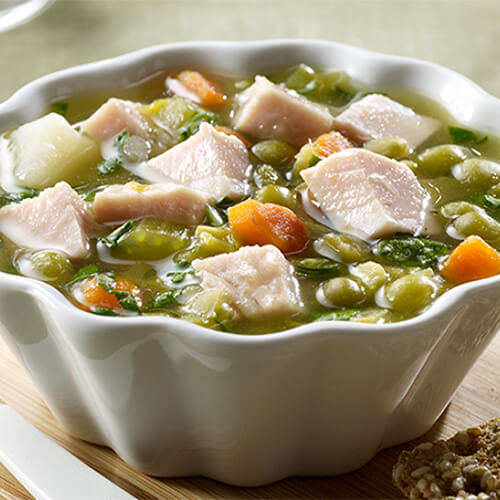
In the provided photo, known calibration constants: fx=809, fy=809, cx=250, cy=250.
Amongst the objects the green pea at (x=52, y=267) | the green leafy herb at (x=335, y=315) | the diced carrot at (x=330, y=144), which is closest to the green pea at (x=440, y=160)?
the diced carrot at (x=330, y=144)

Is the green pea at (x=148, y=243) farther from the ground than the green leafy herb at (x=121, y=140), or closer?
closer

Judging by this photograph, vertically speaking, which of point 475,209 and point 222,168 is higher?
point 222,168

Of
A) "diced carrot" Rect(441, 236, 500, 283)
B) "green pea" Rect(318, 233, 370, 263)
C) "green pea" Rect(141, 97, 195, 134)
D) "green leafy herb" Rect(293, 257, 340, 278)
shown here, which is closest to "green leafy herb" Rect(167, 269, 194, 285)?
"green leafy herb" Rect(293, 257, 340, 278)

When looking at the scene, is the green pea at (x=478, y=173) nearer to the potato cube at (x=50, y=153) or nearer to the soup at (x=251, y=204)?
the soup at (x=251, y=204)

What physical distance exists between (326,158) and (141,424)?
1085 mm

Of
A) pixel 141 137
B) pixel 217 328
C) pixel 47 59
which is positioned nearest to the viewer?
pixel 217 328

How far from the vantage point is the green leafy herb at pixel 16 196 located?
2795 mm

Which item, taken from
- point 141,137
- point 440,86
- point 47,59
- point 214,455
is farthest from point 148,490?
point 47,59

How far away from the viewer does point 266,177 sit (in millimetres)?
2902

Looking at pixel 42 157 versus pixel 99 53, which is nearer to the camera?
pixel 42 157

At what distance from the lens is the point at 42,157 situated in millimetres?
2920

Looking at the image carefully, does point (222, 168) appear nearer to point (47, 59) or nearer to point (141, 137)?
point (141, 137)

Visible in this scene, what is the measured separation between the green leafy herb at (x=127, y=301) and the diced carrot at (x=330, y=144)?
1006 millimetres

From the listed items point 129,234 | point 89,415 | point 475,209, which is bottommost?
point 89,415
